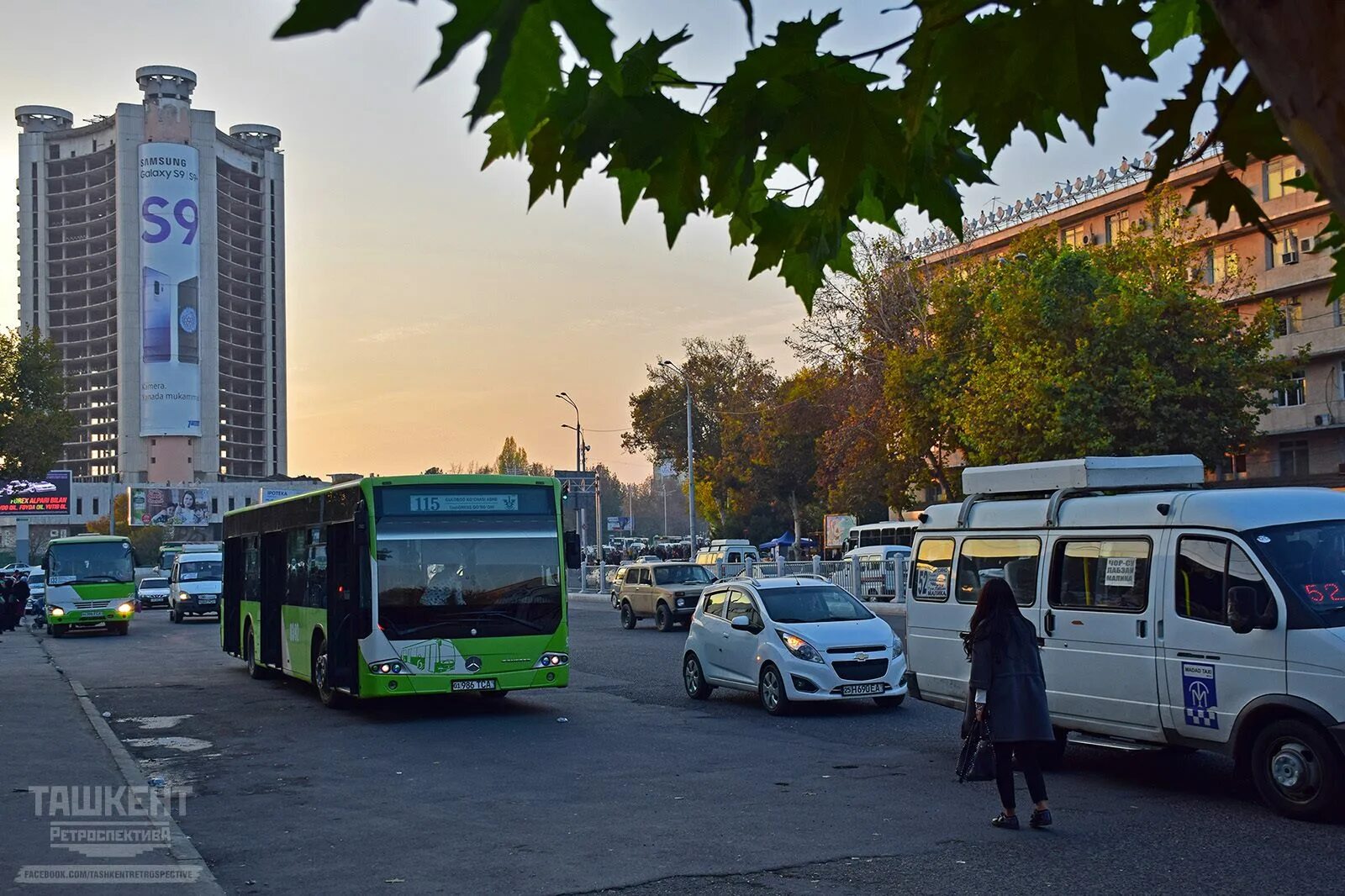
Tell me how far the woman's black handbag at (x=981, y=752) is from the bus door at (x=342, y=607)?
8361 millimetres

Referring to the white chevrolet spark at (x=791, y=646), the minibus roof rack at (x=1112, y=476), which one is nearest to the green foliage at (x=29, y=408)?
the white chevrolet spark at (x=791, y=646)

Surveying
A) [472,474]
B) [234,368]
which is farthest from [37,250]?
[472,474]

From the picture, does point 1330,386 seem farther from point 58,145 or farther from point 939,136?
point 58,145

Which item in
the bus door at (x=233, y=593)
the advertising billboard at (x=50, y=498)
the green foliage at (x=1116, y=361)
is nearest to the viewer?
the bus door at (x=233, y=593)

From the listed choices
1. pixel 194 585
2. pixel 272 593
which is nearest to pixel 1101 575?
pixel 272 593

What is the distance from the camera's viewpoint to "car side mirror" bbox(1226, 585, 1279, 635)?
9.60 m

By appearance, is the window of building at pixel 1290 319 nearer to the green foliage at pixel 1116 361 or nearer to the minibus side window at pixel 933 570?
the green foliage at pixel 1116 361

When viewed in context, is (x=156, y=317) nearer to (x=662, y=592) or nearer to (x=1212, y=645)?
(x=662, y=592)

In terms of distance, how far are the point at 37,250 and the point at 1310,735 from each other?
570 ft

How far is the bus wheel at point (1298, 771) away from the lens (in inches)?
355

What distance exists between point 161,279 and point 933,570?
138m

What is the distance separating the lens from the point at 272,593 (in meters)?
21.0

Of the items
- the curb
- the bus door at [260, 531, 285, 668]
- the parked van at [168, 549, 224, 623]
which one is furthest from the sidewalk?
the parked van at [168, 549, 224, 623]

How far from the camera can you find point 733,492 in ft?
265
